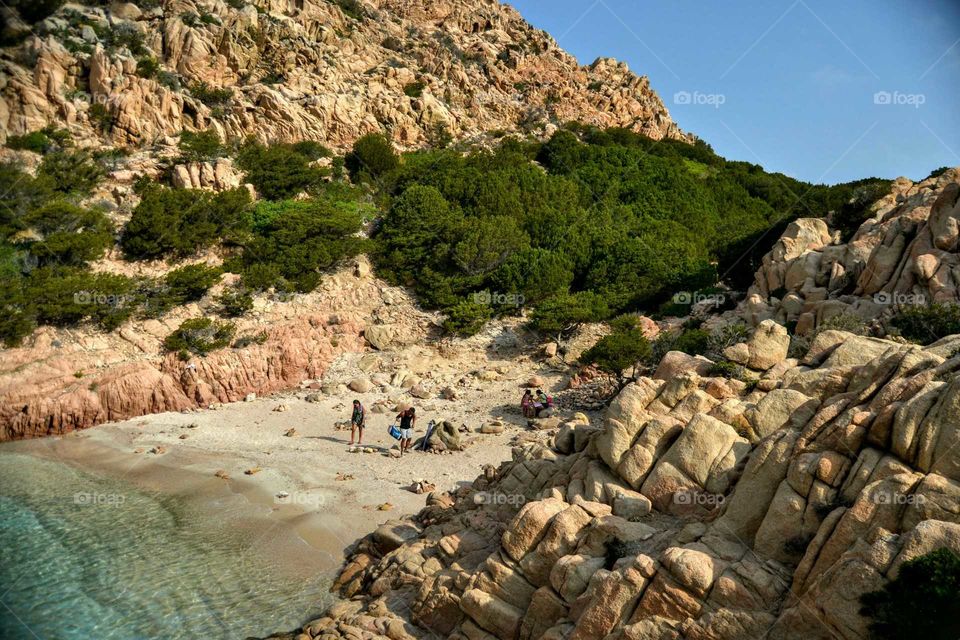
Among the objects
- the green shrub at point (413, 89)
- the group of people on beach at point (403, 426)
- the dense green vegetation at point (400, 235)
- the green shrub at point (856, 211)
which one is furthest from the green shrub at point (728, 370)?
the green shrub at point (413, 89)

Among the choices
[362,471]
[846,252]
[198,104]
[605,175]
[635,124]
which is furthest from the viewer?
[635,124]

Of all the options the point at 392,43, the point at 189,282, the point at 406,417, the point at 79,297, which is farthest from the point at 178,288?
the point at 392,43

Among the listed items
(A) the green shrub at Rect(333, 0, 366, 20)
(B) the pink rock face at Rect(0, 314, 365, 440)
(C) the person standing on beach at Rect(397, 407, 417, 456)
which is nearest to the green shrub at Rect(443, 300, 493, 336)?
(B) the pink rock face at Rect(0, 314, 365, 440)

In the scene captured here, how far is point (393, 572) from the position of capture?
1330 centimetres

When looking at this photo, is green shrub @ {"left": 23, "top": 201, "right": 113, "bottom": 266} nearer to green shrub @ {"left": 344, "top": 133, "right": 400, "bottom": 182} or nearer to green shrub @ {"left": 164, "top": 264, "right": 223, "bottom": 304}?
green shrub @ {"left": 164, "top": 264, "right": 223, "bottom": 304}

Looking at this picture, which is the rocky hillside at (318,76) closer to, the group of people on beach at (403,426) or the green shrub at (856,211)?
the group of people on beach at (403,426)

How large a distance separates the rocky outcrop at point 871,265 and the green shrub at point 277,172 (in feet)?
109

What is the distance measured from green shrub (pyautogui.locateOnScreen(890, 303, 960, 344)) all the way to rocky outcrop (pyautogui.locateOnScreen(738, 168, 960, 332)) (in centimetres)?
237

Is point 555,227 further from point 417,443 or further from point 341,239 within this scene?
point 417,443

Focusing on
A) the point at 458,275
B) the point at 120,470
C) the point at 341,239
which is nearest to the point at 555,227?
the point at 458,275

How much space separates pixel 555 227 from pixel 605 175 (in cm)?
1708

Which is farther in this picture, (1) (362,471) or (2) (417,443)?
(2) (417,443)

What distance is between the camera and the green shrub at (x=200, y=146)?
45.8 metres

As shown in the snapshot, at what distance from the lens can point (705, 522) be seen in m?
10.9
